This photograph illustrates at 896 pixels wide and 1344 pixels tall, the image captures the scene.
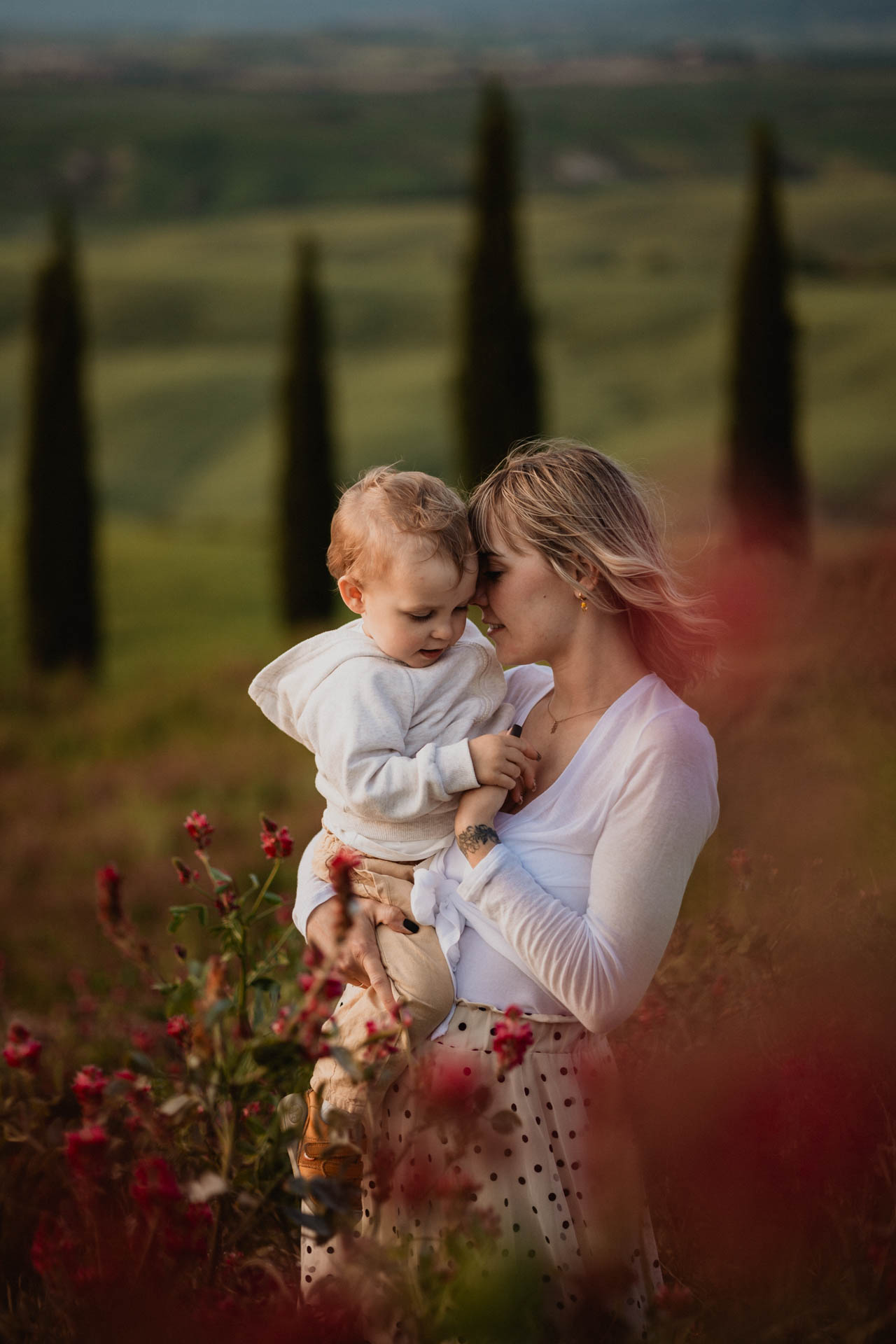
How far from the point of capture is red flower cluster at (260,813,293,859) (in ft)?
8.02

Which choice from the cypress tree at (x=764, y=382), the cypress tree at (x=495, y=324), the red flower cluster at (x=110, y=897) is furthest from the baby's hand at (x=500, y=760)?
the cypress tree at (x=764, y=382)

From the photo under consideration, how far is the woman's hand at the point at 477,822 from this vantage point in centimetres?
225

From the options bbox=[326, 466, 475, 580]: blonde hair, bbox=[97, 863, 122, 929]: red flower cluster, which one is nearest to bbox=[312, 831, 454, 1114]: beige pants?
bbox=[97, 863, 122, 929]: red flower cluster

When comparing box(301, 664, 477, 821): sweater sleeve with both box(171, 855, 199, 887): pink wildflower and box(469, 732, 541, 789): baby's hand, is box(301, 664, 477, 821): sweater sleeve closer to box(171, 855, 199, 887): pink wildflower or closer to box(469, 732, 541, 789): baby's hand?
box(469, 732, 541, 789): baby's hand

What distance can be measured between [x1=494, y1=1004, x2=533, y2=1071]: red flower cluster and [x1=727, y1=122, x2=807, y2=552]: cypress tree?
14.7 meters

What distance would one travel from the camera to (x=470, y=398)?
1532cm

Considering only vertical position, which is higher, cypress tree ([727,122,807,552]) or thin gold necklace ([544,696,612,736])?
cypress tree ([727,122,807,552])

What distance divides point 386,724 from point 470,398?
532 inches

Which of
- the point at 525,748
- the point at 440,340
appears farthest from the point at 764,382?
the point at 440,340

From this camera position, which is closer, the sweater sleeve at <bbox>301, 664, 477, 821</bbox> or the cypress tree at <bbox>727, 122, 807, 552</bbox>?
the sweater sleeve at <bbox>301, 664, 477, 821</bbox>

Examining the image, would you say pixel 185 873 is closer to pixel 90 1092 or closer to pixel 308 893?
pixel 308 893

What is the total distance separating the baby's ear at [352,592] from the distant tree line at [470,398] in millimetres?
12927

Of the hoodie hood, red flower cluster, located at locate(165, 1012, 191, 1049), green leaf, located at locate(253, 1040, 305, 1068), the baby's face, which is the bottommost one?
red flower cluster, located at locate(165, 1012, 191, 1049)

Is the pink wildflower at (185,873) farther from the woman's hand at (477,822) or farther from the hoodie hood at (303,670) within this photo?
the woman's hand at (477,822)
